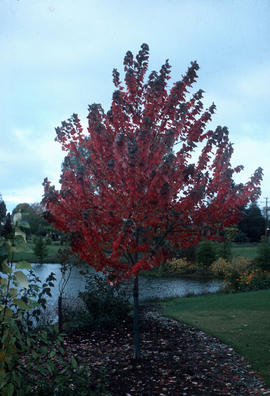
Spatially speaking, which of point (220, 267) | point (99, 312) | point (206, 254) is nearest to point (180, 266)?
point (206, 254)

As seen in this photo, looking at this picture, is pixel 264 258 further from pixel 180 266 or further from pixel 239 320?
pixel 239 320

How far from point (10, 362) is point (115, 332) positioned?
516 cm

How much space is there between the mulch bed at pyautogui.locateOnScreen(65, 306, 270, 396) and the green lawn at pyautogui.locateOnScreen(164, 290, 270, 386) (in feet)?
0.78

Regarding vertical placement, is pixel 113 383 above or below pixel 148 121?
below

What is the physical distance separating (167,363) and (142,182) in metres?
2.90

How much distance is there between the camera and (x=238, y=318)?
28.8 feet

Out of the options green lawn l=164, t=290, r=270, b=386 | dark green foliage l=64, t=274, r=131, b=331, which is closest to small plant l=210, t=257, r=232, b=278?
green lawn l=164, t=290, r=270, b=386

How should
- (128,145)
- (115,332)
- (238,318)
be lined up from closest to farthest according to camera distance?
1. (128,145)
2. (115,332)
3. (238,318)

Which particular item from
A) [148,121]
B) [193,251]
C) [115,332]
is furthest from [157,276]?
[148,121]

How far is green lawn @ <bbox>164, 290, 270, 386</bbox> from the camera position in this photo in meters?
6.02

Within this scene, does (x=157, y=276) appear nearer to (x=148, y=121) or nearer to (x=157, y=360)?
(x=157, y=360)

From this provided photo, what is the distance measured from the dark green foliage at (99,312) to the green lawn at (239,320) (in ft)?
5.69

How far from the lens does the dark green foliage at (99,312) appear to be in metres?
7.40

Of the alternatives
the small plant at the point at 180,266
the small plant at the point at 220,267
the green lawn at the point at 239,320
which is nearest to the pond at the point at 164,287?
the small plant at the point at 220,267
